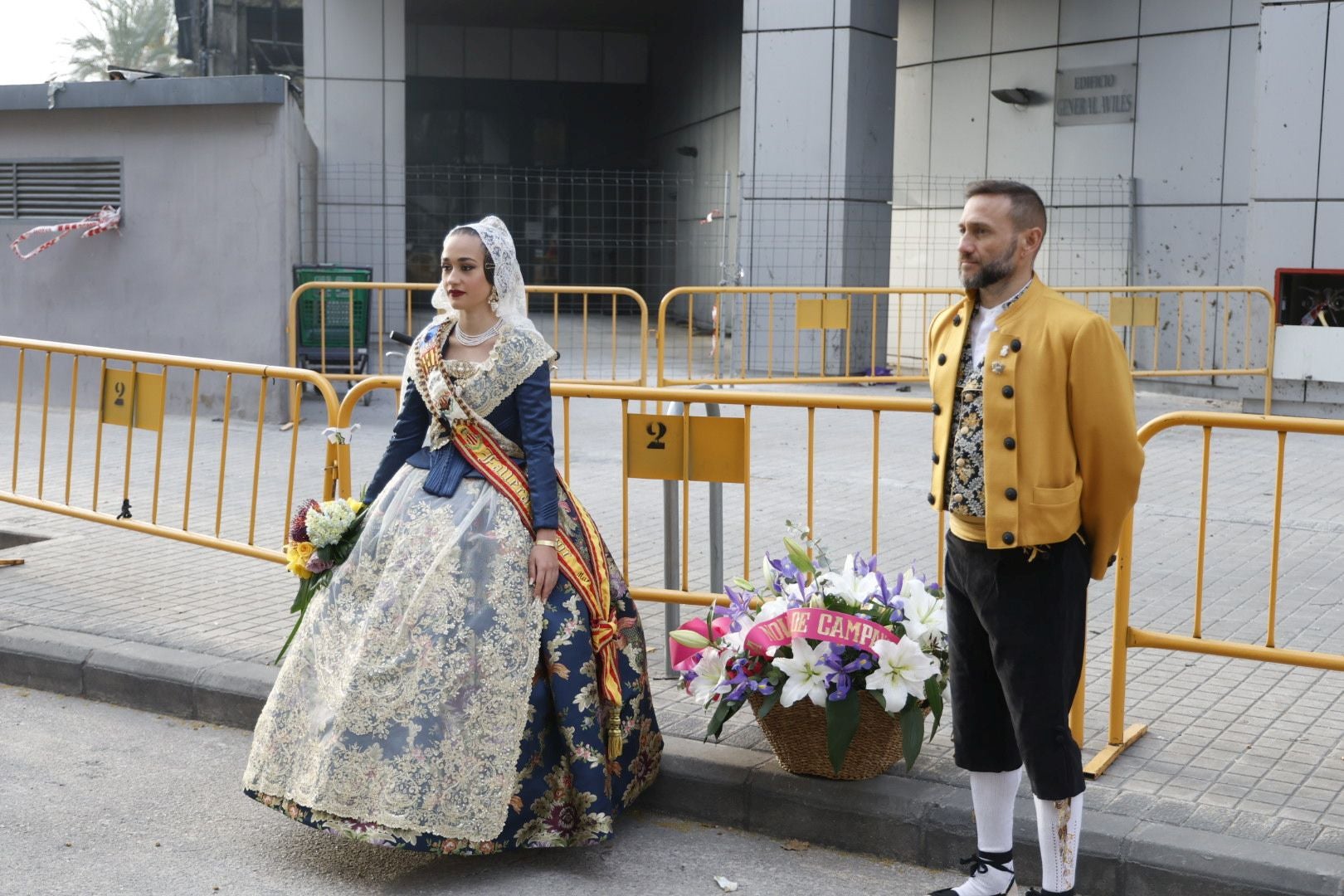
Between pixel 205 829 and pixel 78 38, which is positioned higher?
pixel 78 38

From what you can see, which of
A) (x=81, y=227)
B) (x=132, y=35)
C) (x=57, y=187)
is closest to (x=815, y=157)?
(x=81, y=227)

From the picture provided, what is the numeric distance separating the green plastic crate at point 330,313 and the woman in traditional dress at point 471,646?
8596 millimetres

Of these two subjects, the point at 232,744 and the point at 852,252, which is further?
the point at 852,252

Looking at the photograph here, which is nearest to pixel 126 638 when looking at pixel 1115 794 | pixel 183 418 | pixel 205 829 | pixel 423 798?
pixel 205 829

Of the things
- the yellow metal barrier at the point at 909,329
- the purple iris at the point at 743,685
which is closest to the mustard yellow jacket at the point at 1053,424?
the purple iris at the point at 743,685

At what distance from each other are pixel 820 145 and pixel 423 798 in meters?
13.5

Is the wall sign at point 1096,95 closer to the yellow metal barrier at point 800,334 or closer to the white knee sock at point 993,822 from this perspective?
the yellow metal barrier at point 800,334

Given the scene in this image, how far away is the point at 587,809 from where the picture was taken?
4246 mm

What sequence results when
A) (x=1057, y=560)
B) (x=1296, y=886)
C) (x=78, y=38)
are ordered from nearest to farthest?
1. (x=1057, y=560)
2. (x=1296, y=886)
3. (x=78, y=38)

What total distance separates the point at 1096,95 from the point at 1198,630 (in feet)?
43.1

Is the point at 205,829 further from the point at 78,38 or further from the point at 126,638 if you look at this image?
the point at 78,38

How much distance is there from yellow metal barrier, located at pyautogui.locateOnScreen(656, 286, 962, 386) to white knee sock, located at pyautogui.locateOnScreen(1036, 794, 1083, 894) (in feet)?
27.3

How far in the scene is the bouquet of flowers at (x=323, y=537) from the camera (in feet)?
14.8

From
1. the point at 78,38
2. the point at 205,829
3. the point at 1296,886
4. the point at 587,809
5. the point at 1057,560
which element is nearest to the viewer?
the point at 1057,560
